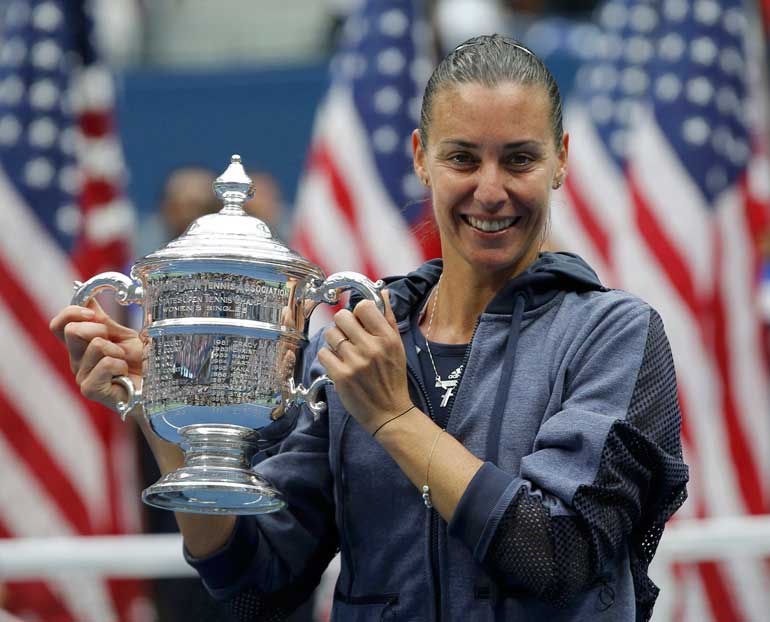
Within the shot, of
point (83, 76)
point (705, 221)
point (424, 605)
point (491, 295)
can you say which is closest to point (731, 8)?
point (705, 221)

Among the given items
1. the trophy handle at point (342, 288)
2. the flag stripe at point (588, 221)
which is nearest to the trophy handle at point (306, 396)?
the trophy handle at point (342, 288)

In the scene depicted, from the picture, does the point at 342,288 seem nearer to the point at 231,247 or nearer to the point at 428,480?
the point at 231,247

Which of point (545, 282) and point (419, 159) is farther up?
point (419, 159)

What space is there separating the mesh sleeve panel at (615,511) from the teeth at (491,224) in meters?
0.24

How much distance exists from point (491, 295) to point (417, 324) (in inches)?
5.0

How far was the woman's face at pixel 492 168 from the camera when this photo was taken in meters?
2.17

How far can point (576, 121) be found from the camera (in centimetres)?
683

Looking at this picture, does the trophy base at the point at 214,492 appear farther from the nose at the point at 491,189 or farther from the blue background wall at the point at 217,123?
the blue background wall at the point at 217,123

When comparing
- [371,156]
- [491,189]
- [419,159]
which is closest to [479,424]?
[491,189]

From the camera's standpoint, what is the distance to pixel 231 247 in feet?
7.17

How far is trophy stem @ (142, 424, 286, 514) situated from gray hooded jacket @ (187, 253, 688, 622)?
0.14m

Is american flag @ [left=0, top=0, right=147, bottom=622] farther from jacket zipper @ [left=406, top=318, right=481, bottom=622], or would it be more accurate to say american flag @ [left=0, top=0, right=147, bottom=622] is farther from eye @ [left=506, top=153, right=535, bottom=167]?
→ eye @ [left=506, top=153, right=535, bottom=167]

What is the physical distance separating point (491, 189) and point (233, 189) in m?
0.40

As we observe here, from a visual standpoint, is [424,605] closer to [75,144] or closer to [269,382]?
[269,382]
